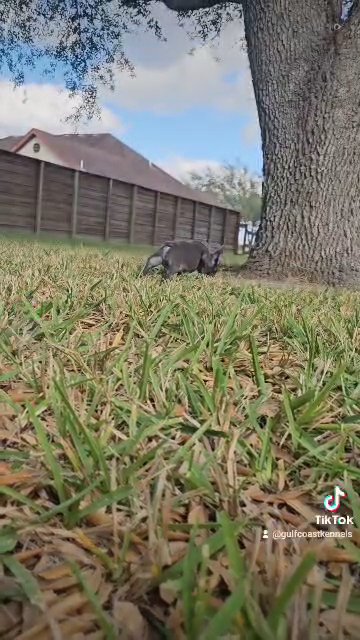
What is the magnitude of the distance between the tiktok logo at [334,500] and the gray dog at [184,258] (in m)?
2.86

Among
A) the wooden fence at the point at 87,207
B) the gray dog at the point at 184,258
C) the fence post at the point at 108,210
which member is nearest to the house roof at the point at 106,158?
the wooden fence at the point at 87,207

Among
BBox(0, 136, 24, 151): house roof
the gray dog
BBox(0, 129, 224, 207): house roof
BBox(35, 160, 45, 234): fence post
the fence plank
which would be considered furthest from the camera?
BBox(0, 136, 24, 151): house roof

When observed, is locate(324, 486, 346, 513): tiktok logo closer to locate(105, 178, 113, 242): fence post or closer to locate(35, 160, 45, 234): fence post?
locate(35, 160, 45, 234): fence post

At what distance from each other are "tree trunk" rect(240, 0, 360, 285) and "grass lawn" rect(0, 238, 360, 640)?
8.99 feet

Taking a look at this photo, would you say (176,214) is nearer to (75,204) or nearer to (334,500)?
(75,204)

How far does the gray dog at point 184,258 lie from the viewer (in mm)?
3865

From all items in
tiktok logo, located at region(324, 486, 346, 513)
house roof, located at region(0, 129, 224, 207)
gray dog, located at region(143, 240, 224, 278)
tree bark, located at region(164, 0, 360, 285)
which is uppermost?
house roof, located at region(0, 129, 224, 207)

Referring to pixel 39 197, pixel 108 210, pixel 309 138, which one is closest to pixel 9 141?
pixel 108 210

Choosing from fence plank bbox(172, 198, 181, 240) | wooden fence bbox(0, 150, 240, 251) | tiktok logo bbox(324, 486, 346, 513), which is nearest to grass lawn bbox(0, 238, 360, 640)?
tiktok logo bbox(324, 486, 346, 513)

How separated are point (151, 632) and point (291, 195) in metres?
4.02

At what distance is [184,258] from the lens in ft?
13.3

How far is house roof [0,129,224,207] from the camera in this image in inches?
1231

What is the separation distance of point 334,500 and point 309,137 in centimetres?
381

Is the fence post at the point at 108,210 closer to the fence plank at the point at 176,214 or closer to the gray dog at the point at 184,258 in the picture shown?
the fence plank at the point at 176,214
